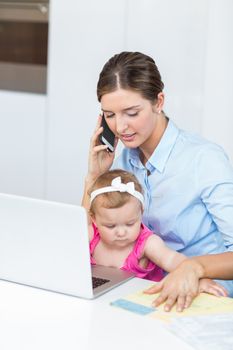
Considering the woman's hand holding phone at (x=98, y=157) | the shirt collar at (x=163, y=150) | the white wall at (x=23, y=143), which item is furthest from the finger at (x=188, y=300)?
the white wall at (x=23, y=143)

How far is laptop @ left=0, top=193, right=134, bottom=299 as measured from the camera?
158 cm

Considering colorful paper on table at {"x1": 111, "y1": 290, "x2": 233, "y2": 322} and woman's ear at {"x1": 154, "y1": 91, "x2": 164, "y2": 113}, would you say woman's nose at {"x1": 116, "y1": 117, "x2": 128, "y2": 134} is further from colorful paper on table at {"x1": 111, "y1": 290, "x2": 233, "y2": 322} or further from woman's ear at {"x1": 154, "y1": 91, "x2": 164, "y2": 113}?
colorful paper on table at {"x1": 111, "y1": 290, "x2": 233, "y2": 322}

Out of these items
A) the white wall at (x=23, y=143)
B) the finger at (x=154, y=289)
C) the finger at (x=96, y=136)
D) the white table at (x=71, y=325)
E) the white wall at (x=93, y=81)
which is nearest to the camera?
the white table at (x=71, y=325)

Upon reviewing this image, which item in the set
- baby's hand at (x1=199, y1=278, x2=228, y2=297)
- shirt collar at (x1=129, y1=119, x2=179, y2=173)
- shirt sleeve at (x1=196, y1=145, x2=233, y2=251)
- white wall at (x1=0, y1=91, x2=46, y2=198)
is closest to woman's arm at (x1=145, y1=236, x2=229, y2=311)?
baby's hand at (x1=199, y1=278, x2=228, y2=297)

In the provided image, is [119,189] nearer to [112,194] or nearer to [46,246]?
[112,194]

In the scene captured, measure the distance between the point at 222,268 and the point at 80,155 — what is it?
6.41 feet

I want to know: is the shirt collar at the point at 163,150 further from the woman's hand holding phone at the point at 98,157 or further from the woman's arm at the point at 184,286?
the woman's arm at the point at 184,286

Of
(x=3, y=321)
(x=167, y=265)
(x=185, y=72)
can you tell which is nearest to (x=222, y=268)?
(x=167, y=265)

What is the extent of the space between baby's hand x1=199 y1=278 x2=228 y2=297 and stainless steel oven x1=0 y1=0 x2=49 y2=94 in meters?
2.28

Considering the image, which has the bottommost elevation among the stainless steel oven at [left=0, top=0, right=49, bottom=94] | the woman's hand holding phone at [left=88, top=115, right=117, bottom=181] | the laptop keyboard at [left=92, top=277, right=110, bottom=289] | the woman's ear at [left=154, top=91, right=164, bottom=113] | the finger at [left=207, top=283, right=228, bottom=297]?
the finger at [left=207, top=283, right=228, bottom=297]

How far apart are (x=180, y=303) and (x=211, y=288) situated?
0.14m

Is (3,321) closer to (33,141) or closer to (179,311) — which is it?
(179,311)

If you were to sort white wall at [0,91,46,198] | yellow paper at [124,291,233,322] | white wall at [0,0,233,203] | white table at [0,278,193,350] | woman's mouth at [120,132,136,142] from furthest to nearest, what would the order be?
1. white wall at [0,91,46,198]
2. white wall at [0,0,233,203]
3. woman's mouth at [120,132,136,142]
4. yellow paper at [124,291,233,322]
5. white table at [0,278,193,350]

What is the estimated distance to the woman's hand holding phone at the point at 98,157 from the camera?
7.47ft
